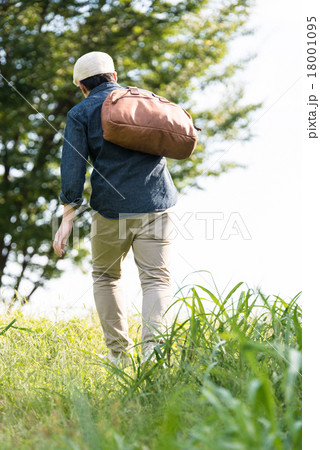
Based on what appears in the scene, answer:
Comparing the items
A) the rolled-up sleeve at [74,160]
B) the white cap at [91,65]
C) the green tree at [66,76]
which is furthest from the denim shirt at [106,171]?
the green tree at [66,76]

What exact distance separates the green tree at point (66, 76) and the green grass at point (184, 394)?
5.37m

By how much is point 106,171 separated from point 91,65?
0.69 metres

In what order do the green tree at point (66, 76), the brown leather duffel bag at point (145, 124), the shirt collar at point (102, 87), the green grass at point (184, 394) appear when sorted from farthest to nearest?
the green tree at point (66, 76), the shirt collar at point (102, 87), the brown leather duffel bag at point (145, 124), the green grass at point (184, 394)

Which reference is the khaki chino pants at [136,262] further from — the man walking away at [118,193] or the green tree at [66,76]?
the green tree at [66,76]

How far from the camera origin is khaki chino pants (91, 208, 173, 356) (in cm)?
304

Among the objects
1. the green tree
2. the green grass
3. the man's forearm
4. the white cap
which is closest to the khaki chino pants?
the man's forearm

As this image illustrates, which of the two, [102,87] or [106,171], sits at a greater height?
[102,87]

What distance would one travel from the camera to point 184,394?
2039 millimetres

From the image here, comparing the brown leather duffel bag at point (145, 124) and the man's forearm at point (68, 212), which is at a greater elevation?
the brown leather duffel bag at point (145, 124)

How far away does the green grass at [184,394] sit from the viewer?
1475mm

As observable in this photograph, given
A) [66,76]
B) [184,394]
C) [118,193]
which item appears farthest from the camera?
[66,76]

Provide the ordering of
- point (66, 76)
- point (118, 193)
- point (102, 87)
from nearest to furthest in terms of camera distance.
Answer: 1. point (118, 193)
2. point (102, 87)
3. point (66, 76)

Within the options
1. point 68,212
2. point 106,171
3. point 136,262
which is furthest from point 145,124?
point 136,262

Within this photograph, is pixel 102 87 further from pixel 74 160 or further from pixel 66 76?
pixel 66 76
